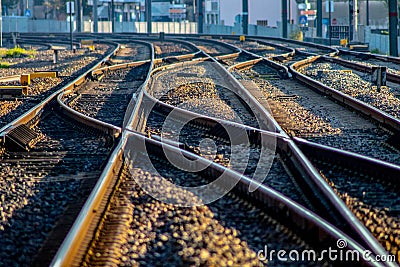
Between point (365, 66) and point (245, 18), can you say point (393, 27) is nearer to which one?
point (365, 66)

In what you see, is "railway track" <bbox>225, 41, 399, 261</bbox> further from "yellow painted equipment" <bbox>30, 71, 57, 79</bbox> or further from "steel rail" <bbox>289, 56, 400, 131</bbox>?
"yellow painted equipment" <bbox>30, 71, 57, 79</bbox>

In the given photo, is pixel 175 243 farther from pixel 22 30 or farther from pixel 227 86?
pixel 22 30

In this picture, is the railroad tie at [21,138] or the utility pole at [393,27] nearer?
the railroad tie at [21,138]

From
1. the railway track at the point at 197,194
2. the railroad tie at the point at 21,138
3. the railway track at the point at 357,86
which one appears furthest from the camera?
the railway track at the point at 357,86

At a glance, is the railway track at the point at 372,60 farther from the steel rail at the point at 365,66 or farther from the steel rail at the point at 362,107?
the steel rail at the point at 362,107

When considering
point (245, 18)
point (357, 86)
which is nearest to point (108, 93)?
point (357, 86)

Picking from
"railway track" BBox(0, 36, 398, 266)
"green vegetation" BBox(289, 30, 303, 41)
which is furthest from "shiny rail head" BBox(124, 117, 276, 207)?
"green vegetation" BBox(289, 30, 303, 41)

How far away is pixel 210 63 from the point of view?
22438 mm

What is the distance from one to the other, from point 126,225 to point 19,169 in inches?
101

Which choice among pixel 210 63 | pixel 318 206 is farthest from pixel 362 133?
pixel 210 63

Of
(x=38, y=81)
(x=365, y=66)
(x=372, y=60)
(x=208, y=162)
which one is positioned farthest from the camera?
(x=372, y=60)

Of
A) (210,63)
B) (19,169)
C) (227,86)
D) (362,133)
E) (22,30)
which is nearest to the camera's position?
(19,169)

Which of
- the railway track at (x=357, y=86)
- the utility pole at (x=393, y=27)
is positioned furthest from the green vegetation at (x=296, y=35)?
the railway track at (x=357, y=86)

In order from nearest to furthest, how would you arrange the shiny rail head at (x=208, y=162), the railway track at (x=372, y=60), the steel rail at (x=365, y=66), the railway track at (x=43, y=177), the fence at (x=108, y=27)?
the railway track at (x=43, y=177) → the shiny rail head at (x=208, y=162) → the steel rail at (x=365, y=66) → the railway track at (x=372, y=60) → the fence at (x=108, y=27)
